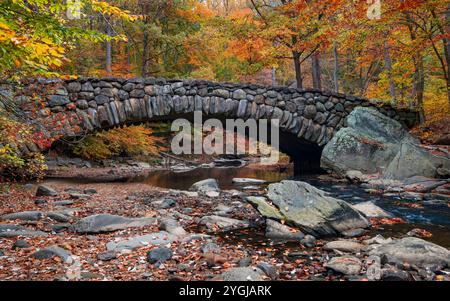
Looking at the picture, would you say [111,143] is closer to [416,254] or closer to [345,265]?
[345,265]

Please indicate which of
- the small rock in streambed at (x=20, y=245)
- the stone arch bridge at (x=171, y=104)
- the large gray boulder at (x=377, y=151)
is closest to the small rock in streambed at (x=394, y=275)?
the small rock in streambed at (x=20, y=245)

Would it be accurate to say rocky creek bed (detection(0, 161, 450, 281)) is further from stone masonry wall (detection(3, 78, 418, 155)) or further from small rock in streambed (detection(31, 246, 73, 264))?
stone masonry wall (detection(3, 78, 418, 155))

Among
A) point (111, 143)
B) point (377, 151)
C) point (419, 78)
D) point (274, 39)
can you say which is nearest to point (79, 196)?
point (111, 143)

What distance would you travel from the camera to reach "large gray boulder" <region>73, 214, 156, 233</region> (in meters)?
4.64

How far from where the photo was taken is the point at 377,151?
10.4 metres

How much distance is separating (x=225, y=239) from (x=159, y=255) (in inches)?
45.6

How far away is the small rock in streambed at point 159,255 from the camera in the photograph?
11.6ft

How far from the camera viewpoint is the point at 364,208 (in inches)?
239

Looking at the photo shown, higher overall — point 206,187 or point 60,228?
point 60,228

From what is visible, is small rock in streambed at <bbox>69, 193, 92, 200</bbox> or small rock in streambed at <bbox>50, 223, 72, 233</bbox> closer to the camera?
small rock in streambed at <bbox>50, 223, 72, 233</bbox>

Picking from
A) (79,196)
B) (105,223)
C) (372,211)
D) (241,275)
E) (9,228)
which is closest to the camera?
(241,275)

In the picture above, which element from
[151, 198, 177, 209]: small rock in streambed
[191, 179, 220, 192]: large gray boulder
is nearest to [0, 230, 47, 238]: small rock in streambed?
[151, 198, 177, 209]: small rock in streambed

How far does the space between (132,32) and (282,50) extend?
286 inches

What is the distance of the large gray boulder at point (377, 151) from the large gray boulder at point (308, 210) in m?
5.14
